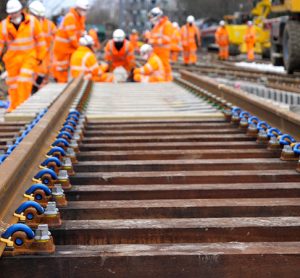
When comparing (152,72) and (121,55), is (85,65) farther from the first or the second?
(121,55)

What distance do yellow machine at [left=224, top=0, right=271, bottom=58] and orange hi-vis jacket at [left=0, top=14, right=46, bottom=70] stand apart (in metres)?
15.5

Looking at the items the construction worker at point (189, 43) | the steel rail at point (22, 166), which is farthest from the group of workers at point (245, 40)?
the steel rail at point (22, 166)

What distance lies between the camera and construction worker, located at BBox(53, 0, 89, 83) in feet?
42.4

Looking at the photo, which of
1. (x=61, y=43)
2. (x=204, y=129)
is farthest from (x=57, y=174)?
(x=61, y=43)

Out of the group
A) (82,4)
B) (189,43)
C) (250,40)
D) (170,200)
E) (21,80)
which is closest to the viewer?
(170,200)

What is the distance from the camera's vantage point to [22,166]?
3275mm

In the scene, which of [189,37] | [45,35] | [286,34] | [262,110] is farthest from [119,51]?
[189,37]

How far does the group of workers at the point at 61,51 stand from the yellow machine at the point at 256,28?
7232 millimetres

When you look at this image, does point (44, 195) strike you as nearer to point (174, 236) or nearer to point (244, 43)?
point (174, 236)

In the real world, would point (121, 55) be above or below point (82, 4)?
below

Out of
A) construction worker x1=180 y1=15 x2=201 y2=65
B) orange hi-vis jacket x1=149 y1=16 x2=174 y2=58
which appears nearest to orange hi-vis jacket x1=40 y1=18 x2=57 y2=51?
orange hi-vis jacket x1=149 y1=16 x2=174 y2=58

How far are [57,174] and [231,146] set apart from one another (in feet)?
5.10

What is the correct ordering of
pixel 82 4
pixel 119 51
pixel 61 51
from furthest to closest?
pixel 119 51 < pixel 61 51 < pixel 82 4

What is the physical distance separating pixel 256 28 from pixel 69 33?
15.7m
